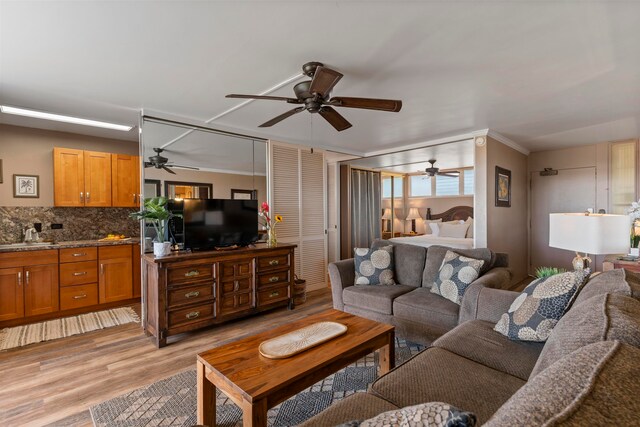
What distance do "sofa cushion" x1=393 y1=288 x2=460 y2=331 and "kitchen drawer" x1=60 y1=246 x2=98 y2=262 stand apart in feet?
12.6

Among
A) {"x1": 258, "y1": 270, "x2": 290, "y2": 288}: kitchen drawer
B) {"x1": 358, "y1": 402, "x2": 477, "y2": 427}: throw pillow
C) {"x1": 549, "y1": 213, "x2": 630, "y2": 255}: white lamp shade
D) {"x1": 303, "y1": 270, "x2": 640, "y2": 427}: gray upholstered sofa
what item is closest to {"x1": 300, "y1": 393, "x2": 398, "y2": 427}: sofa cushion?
{"x1": 303, "y1": 270, "x2": 640, "y2": 427}: gray upholstered sofa

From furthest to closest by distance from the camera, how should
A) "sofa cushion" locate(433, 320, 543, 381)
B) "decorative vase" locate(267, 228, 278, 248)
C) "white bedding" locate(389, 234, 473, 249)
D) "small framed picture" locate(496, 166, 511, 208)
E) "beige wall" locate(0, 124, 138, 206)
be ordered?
1. "white bedding" locate(389, 234, 473, 249)
2. "small framed picture" locate(496, 166, 511, 208)
3. "decorative vase" locate(267, 228, 278, 248)
4. "beige wall" locate(0, 124, 138, 206)
5. "sofa cushion" locate(433, 320, 543, 381)

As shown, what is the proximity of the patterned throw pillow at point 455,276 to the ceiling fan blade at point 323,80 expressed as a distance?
1937mm

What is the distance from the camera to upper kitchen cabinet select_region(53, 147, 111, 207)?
13.3 ft

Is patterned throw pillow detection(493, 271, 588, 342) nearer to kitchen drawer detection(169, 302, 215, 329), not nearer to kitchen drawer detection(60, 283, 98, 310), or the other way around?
kitchen drawer detection(169, 302, 215, 329)

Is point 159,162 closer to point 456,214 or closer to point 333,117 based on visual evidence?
point 333,117

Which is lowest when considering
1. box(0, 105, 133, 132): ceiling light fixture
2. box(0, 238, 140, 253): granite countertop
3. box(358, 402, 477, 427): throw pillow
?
box(358, 402, 477, 427): throw pillow

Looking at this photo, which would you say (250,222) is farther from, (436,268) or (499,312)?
(499,312)

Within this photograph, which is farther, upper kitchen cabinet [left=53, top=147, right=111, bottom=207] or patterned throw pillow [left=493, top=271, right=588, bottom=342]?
upper kitchen cabinet [left=53, top=147, right=111, bottom=207]

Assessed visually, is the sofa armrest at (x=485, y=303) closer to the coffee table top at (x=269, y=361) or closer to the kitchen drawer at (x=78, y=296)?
the coffee table top at (x=269, y=361)

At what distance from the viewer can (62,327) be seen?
345 cm

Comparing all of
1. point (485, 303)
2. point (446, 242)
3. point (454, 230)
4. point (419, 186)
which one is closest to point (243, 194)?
point (485, 303)

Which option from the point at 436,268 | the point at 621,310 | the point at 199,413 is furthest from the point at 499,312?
the point at 199,413

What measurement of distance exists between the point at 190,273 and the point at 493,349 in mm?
2741
